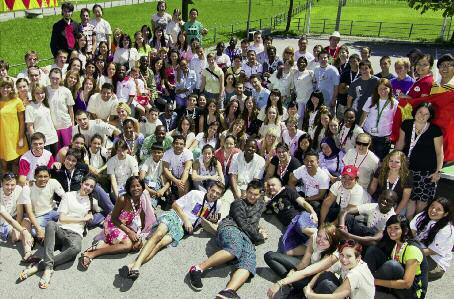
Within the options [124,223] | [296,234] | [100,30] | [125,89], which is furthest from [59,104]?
[296,234]

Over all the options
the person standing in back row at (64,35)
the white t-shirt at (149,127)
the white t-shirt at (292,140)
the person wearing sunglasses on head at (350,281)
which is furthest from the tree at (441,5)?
the person wearing sunglasses on head at (350,281)

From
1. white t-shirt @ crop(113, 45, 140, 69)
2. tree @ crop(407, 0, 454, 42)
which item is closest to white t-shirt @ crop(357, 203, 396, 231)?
white t-shirt @ crop(113, 45, 140, 69)

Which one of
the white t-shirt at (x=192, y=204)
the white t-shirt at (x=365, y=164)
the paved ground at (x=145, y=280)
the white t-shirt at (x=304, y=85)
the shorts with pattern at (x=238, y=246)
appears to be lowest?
the paved ground at (x=145, y=280)

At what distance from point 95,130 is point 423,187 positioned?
20.3 feet

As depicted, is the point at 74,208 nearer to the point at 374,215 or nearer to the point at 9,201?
the point at 9,201

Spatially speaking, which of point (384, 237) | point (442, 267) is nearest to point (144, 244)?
point (384, 237)

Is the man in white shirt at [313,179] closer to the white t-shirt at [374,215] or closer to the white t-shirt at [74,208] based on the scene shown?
the white t-shirt at [374,215]

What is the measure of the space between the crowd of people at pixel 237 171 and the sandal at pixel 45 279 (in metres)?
0.02

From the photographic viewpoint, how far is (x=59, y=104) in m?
8.72

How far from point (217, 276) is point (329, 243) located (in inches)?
68.5

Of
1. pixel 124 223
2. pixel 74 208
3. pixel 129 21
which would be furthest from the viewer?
pixel 129 21

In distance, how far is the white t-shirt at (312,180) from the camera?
7.84 metres

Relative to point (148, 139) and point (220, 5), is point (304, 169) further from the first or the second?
point (220, 5)

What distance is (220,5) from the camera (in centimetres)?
6084
